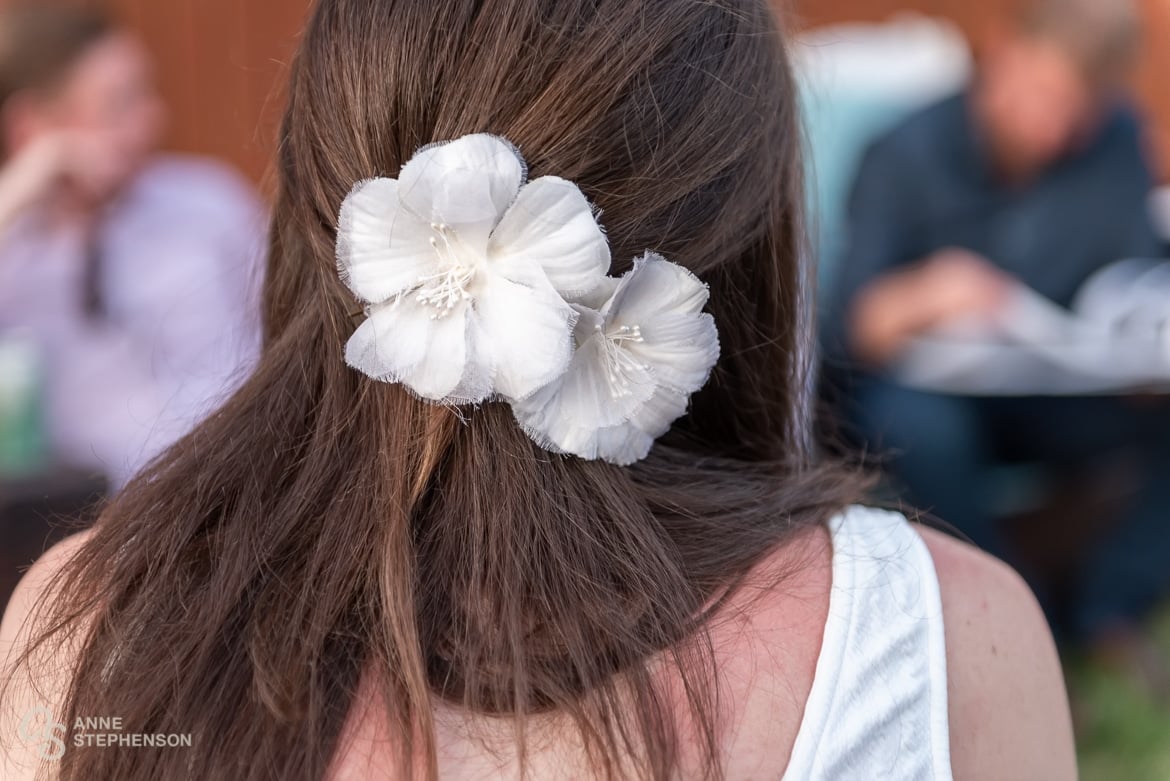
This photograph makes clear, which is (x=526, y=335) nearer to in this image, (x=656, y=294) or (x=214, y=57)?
(x=656, y=294)

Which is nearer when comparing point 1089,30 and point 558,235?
point 558,235

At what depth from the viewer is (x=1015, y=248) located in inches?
96.0

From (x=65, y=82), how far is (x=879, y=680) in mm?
2164

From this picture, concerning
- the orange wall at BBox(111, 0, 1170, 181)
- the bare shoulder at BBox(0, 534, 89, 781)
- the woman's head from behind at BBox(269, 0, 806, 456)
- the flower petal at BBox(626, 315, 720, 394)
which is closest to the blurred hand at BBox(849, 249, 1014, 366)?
the orange wall at BBox(111, 0, 1170, 181)

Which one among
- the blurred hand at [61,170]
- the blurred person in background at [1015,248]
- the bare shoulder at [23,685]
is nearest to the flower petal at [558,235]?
the bare shoulder at [23,685]

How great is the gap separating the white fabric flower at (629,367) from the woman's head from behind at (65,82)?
70.9 inches

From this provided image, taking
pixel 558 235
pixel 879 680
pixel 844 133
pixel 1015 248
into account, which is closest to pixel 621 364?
pixel 558 235

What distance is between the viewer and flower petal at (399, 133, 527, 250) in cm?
73

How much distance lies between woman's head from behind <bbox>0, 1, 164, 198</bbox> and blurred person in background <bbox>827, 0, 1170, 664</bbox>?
1.65 m

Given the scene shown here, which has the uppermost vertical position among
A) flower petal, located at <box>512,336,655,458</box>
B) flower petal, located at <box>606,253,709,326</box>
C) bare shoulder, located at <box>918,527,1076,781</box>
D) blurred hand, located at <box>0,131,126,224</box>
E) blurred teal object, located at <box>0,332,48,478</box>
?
flower petal, located at <box>606,253,709,326</box>

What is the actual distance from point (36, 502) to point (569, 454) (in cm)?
132

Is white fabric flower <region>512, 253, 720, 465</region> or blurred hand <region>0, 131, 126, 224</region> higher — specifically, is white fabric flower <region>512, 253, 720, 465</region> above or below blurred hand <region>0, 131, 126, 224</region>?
above

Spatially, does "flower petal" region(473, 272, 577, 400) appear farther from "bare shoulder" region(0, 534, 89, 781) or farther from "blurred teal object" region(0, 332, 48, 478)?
"blurred teal object" region(0, 332, 48, 478)

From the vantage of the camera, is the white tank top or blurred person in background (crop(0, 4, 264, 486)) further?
blurred person in background (crop(0, 4, 264, 486))
